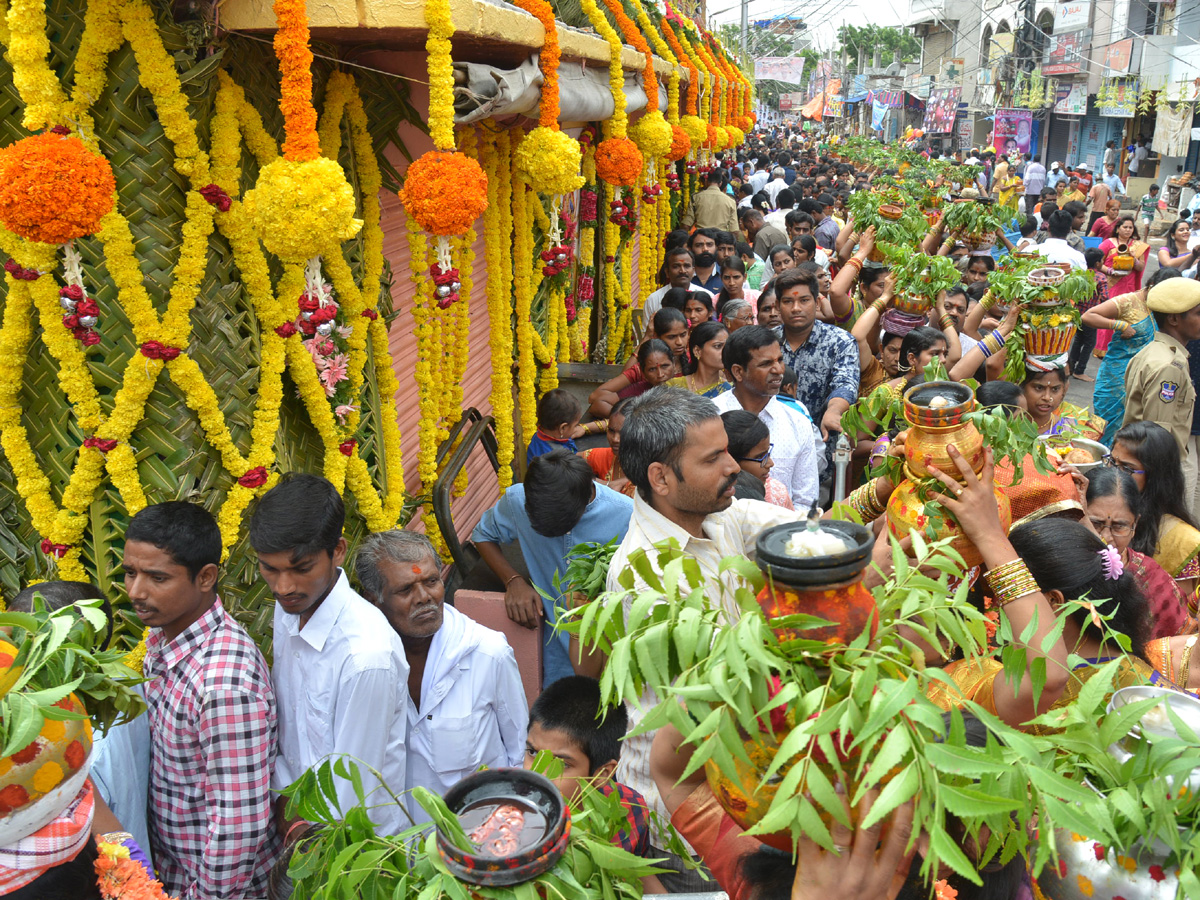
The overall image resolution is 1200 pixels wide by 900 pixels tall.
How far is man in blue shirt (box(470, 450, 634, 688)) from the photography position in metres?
3.49

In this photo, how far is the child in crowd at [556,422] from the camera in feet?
15.9

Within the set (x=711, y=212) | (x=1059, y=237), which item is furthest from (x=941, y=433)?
(x=711, y=212)

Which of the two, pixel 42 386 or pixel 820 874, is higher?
pixel 42 386

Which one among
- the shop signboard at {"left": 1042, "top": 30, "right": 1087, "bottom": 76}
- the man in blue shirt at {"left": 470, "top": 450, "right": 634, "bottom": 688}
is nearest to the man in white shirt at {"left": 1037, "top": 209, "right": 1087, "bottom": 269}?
the man in blue shirt at {"left": 470, "top": 450, "right": 634, "bottom": 688}

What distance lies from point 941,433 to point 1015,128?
119 ft

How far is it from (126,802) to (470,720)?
95 centimetres

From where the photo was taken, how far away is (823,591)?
4.74ft

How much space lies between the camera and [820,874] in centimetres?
141

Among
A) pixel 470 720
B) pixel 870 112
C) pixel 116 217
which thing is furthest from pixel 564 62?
pixel 870 112

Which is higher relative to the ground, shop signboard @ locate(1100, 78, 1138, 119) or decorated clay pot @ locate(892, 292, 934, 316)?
shop signboard @ locate(1100, 78, 1138, 119)

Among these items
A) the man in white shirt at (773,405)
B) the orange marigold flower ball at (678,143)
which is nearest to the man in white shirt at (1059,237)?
the orange marigold flower ball at (678,143)

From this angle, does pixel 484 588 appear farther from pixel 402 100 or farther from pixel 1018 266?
pixel 1018 266

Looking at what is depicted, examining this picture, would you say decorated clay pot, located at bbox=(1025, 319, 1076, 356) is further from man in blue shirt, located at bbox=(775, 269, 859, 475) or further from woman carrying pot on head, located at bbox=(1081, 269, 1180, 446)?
woman carrying pot on head, located at bbox=(1081, 269, 1180, 446)

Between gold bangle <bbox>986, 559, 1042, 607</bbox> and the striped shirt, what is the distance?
6.17 ft
